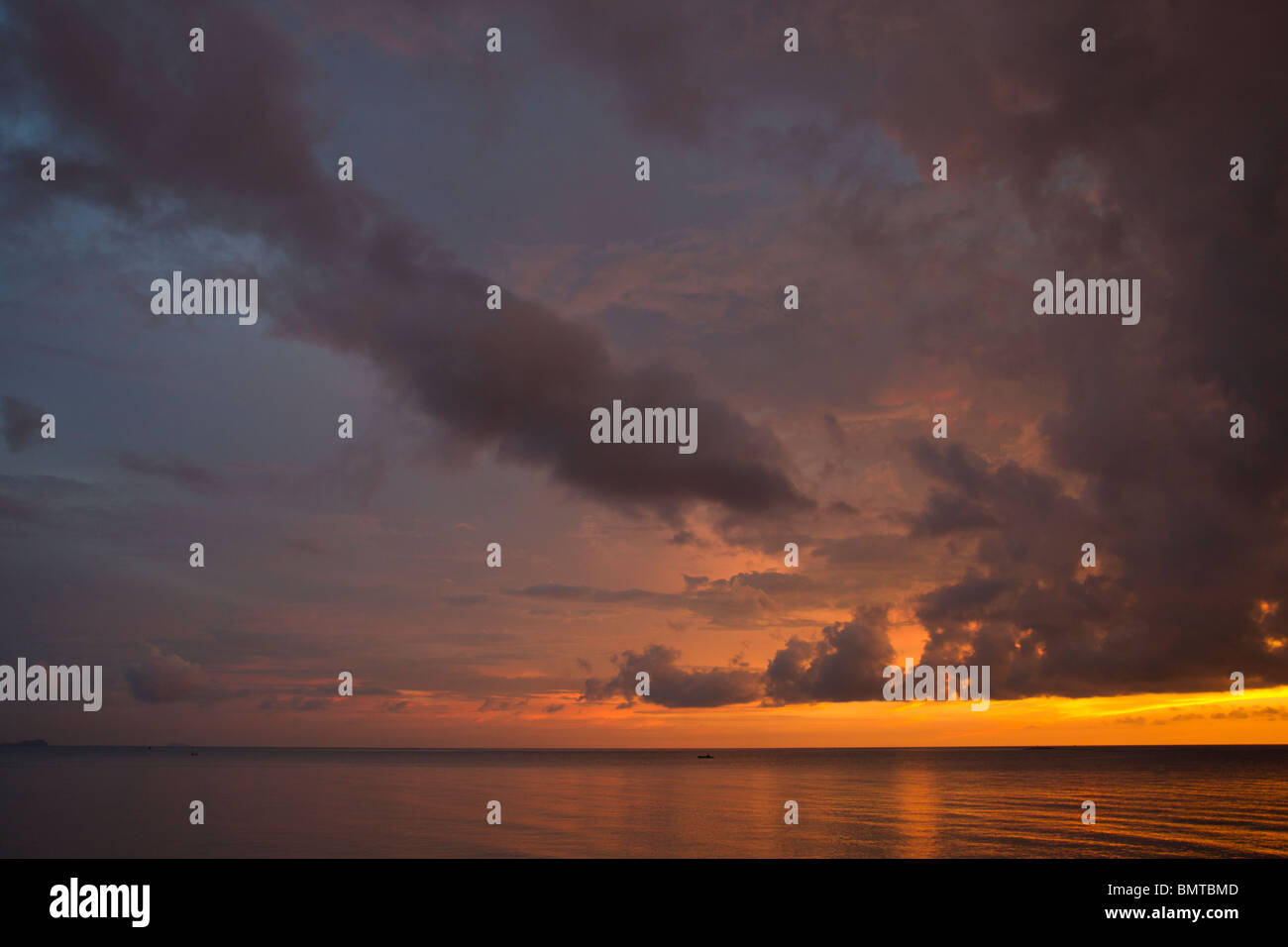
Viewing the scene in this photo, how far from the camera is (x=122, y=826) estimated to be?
5747cm

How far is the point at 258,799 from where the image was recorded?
272ft
